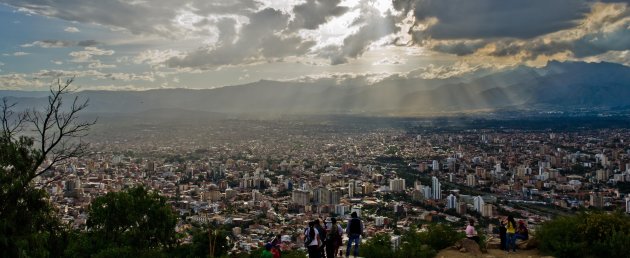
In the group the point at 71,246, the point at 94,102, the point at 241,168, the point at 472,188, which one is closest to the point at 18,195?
the point at 71,246

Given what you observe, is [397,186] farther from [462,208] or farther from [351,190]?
[462,208]

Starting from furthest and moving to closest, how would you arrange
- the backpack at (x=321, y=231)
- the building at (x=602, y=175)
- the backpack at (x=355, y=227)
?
the building at (x=602, y=175) → the backpack at (x=355, y=227) → the backpack at (x=321, y=231)

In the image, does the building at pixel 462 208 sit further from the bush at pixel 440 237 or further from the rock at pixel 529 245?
the bush at pixel 440 237

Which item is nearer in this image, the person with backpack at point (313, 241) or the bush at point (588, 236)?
the person with backpack at point (313, 241)

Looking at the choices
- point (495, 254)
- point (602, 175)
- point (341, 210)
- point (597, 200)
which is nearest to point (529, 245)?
point (495, 254)

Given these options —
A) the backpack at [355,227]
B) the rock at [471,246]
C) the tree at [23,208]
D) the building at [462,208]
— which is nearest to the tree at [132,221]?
A: the tree at [23,208]

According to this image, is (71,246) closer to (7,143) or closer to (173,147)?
(7,143)
